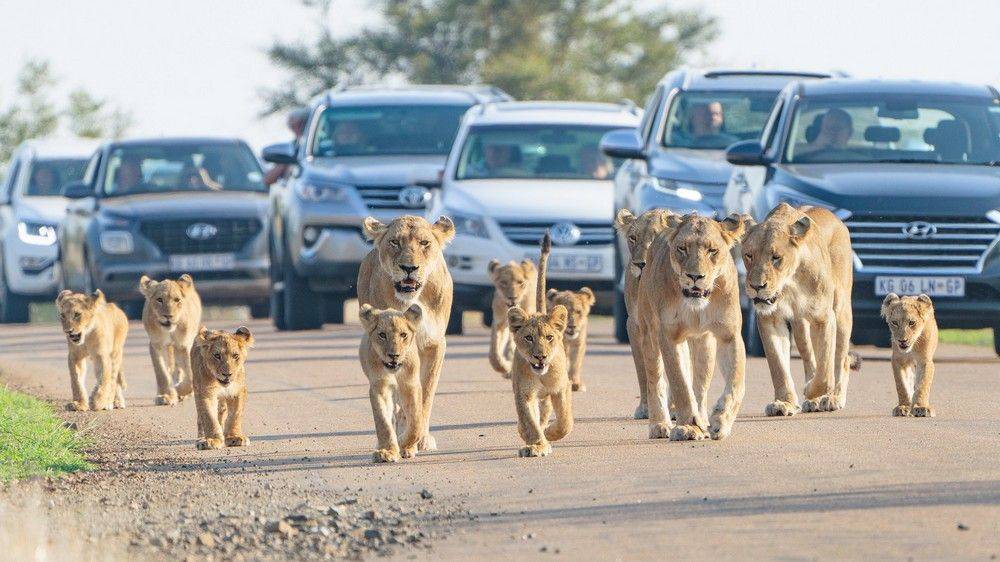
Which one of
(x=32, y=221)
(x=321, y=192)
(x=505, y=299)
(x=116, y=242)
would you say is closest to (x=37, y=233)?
(x=32, y=221)

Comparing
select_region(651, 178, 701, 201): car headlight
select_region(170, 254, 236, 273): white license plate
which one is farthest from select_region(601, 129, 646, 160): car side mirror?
select_region(170, 254, 236, 273): white license plate

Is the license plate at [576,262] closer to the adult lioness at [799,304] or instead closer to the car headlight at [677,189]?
the car headlight at [677,189]

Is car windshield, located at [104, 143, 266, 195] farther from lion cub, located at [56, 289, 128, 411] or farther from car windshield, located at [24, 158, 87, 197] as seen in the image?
lion cub, located at [56, 289, 128, 411]

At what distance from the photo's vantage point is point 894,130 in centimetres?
1464

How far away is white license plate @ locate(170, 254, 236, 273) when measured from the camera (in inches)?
818

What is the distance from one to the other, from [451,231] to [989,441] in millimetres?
2449

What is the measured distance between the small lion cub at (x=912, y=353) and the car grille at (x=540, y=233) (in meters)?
6.15

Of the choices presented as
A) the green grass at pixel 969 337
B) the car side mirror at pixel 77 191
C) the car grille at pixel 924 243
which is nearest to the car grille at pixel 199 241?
the car side mirror at pixel 77 191

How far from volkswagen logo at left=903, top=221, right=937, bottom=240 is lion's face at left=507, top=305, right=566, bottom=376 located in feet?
16.3

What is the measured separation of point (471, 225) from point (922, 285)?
427cm

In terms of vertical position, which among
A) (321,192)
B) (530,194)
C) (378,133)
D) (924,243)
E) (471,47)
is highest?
(924,243)

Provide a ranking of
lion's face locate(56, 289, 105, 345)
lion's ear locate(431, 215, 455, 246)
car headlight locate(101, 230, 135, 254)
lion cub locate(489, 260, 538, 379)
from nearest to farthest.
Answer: lion's ear locate(431, 215, 455, 246) → lion's face locate(56, 289, 105, 345) → lion cub locate(489, 260, 538, 379) → car headlight locate(101, 230, 135, 254)

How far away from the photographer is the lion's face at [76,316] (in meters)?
12.3

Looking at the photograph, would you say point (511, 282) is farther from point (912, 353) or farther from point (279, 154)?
point (279, 154)
